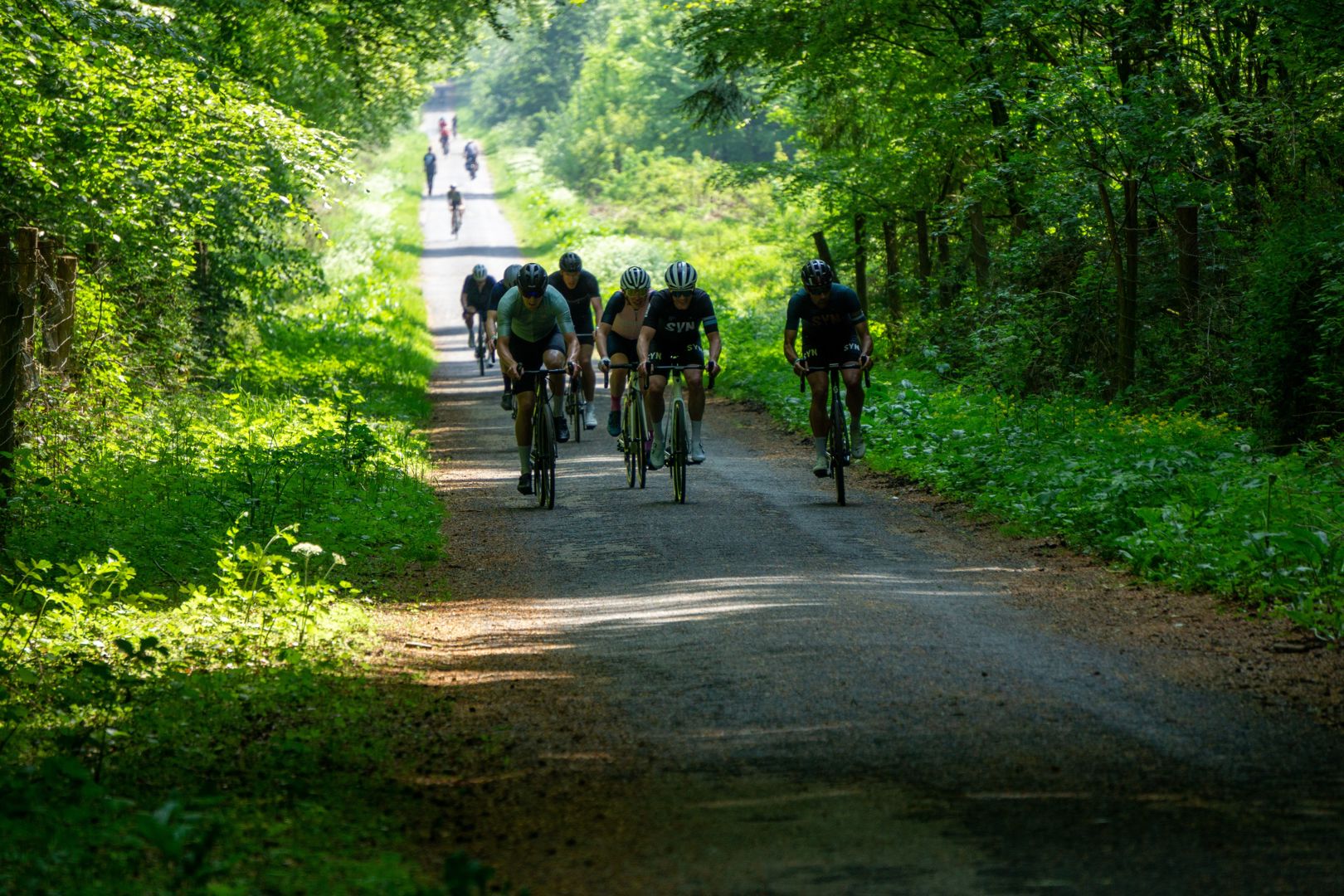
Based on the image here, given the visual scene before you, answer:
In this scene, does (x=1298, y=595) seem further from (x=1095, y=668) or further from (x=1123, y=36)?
(x=1123, y=36)

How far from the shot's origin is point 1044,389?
16.7 metres

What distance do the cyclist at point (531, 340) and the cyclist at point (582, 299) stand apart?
3092 mm

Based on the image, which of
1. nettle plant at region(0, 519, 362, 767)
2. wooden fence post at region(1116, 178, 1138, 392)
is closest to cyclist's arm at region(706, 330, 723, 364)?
nettle plant at region(0, 519, 362, 767)

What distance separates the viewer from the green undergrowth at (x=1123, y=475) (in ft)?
28.7

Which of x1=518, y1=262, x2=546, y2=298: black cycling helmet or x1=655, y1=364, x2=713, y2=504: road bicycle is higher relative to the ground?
x1=518, y1=262, x2=546, y2=298: black cycling helmet

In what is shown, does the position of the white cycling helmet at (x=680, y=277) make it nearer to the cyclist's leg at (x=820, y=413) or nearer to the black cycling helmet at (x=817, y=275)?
the black cycling helmet at (x=817, y=275)

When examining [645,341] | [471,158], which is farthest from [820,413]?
[471,158]

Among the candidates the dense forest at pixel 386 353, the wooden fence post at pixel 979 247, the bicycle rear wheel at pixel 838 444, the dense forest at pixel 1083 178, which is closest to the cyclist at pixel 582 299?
the dense forest at pixel 386 353

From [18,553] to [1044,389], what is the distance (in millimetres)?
10978

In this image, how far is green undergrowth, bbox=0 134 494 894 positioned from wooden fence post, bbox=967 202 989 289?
784cm

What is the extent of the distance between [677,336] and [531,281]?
1.40 metres

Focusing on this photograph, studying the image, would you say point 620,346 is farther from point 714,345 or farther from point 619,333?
point 714,345

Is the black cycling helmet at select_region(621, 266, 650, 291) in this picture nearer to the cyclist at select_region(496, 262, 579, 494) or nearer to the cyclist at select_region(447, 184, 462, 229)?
the cyclist at select_region(496, 262, 579, 494)

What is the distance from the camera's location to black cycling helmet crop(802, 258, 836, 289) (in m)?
12.5
